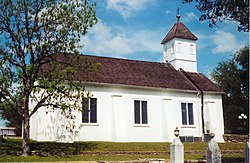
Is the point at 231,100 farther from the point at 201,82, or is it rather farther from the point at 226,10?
the point at 226,10

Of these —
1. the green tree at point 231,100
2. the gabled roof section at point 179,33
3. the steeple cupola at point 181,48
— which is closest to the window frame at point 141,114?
the steeple cupola at point 181,48

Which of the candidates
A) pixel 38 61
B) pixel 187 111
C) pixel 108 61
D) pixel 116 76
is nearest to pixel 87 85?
pixel 116 76

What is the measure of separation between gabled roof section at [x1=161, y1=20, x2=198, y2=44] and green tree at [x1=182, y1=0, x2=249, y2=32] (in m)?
21.5

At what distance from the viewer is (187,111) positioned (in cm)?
3081

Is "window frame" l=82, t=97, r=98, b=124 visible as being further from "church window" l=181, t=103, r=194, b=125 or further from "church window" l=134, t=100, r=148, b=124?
"church window" l=181, t=103, r=194, b=125

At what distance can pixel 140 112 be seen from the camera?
2872 centimetres

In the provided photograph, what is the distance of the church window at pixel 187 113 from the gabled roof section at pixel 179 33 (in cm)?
849

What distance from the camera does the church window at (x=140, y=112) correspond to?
93.8ft

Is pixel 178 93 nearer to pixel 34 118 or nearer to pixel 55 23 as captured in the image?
pixel 34 118

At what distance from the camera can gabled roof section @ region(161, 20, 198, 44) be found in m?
36.0

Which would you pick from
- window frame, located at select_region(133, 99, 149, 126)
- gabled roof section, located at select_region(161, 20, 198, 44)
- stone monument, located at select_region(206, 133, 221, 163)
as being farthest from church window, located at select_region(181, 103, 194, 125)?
stone monument, located at select_region(206, 133, 221, 163)

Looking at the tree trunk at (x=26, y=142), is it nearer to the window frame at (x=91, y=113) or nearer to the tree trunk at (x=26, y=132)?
the tree trunk at (x=26, y=132)

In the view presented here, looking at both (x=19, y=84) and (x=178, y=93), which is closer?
(x=19, y=84)

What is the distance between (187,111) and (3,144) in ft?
55.5
